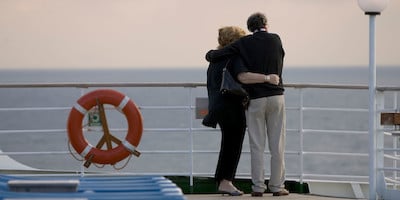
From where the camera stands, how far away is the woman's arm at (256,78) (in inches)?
308

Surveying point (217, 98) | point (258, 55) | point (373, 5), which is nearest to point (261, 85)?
point (258, 55)

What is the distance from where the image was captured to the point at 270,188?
816 centimetres

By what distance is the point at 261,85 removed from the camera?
25.8 feet

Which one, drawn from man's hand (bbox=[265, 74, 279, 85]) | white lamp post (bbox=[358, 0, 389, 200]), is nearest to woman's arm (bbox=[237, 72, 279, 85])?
man's hand (bbox=[265, 74, 279, 85])

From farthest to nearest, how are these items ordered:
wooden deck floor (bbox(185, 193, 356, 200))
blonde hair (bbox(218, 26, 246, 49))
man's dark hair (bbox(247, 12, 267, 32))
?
wooden deck floor (bbox(185, 193, 356, 200)) → blonde hair (bbox(218, 26, 246, 49)) → man's dark hair (bbox(247, 12, 267, 32))

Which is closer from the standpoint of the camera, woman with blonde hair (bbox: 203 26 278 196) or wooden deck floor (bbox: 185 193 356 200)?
woman with blonde hair (bbox: 203 26 278 196)

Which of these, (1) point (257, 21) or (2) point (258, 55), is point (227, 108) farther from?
(1) point (257, 21)

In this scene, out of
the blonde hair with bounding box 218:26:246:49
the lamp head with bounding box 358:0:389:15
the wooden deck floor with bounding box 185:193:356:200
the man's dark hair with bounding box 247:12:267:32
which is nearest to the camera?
the lamp head with bounding box 358:0:389:15

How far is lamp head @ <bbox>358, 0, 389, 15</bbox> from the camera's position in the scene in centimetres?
780

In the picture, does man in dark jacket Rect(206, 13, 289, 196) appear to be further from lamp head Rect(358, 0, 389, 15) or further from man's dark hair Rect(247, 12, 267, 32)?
lamp head Rect(358, 0, 389, 15)

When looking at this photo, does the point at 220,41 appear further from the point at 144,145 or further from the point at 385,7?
the point at 144,145

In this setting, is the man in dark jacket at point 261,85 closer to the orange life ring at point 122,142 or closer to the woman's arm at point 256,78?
the woman's arm at point 256,78

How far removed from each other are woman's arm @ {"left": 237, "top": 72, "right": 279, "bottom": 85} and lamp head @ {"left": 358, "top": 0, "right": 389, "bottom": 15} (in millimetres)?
752

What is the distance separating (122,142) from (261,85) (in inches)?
43.6
